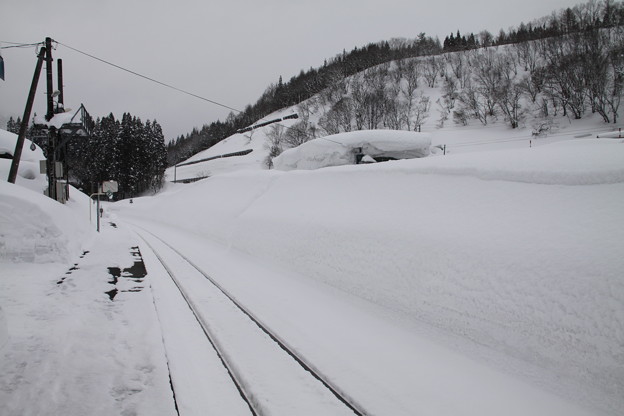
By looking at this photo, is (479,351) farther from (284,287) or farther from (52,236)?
(52,236)

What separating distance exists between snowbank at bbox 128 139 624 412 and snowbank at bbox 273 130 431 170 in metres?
15.9

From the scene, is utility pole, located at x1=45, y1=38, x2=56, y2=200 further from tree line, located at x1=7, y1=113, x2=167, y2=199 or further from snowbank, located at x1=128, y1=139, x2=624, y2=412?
tree line, located at x1=7, y1=113, x2=167, y2=199

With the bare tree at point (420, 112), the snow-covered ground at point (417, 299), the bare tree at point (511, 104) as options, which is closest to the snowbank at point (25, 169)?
the snow-covered ground at point (417, 299)

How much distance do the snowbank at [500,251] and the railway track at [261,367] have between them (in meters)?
2.25

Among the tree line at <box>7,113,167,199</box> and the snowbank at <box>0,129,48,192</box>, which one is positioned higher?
the tree line at <box>7,113,167,199</box>

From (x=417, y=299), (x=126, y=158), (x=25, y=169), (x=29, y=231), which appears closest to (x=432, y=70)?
(x=126, y=158)

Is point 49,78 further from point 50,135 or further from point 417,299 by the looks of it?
point 417,299

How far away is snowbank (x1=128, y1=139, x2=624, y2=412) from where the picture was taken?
3379 millimetres

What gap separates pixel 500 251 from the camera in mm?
4445

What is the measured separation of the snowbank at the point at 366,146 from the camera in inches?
970

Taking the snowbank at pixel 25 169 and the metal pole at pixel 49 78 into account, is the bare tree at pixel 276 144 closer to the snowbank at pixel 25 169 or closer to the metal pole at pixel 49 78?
the snowbank at pixel 25 169

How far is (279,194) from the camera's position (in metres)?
13.8

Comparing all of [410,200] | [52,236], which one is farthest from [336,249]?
[52,236]

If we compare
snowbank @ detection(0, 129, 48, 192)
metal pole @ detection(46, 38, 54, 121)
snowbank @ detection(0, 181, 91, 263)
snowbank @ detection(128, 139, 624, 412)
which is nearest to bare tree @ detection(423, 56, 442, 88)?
metal pole @ detection(46, 38, 54, 121)
